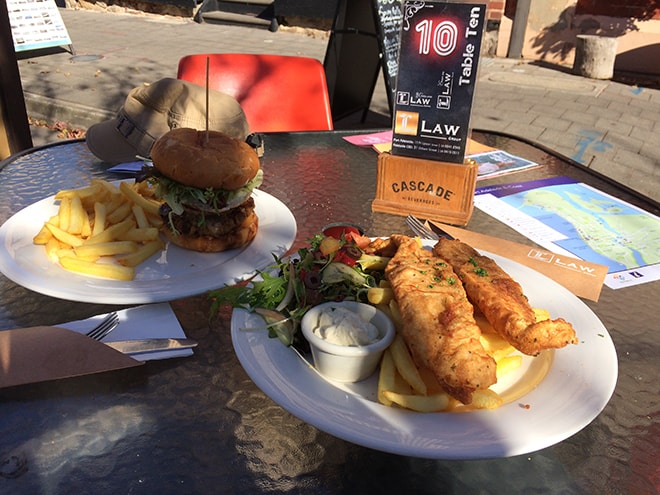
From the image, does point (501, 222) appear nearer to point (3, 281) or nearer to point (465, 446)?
point (465, 446)

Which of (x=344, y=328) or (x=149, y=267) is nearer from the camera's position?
(x=344, y=328)

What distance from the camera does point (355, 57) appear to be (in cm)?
598

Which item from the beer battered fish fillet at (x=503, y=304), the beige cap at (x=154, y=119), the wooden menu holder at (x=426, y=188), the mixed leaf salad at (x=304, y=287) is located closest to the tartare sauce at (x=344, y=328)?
the mixed leaf salad at (x=304, y=287)

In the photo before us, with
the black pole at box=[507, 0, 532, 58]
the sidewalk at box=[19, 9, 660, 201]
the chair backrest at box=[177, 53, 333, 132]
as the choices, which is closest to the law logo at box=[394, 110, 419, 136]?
the chair backrest at box=[177, 53, 333, 132]

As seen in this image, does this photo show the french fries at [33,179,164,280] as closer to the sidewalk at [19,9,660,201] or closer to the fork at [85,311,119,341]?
the fork at [85,311,119,341]

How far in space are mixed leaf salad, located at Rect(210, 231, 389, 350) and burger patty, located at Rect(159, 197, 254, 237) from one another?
42cm

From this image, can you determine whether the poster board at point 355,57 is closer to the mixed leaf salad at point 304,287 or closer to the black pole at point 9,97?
the black pole at point 9,97

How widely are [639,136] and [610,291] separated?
21.6 ft

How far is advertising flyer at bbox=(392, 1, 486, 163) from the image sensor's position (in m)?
2.06

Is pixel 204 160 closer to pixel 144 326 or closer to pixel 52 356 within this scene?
pixel 144 326

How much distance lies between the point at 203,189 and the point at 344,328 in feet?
3.16

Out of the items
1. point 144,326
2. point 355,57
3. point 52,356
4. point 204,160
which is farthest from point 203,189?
point 355,57

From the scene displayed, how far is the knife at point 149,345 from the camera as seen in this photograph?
1.34 meters

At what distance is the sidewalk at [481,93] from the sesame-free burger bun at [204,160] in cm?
476
